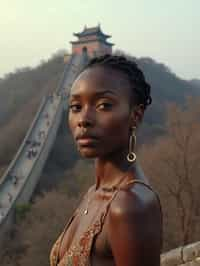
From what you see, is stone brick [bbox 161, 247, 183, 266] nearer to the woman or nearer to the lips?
the woman

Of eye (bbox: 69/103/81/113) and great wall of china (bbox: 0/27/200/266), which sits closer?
eye (bbox: 69/103/81/113)

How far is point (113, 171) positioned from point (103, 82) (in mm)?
255

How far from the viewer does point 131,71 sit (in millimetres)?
1276

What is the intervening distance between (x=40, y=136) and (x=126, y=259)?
2248cm

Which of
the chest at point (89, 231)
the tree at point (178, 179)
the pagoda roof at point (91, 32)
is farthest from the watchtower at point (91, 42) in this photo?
the chest at point (89, 231)

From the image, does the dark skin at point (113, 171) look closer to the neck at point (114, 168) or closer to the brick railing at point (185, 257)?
the neck at point (114, 168)

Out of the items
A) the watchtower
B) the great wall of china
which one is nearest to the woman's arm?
the great wall of china

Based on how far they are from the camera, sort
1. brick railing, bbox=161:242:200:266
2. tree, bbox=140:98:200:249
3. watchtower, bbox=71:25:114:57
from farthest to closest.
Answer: watchtower, bbox=71:25:114:57 < tree, bbox=140:98:200:249 < brick railing, bbox=161:242:200:266

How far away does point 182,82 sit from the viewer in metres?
43.5

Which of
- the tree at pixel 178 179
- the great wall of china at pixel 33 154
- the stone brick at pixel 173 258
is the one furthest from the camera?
the great wall of china at pixel 33 154

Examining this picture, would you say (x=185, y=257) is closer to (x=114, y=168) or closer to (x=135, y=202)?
(x=114, y=168)

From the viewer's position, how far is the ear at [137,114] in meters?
1.25

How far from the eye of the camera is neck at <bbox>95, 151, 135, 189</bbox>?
4.18 ft

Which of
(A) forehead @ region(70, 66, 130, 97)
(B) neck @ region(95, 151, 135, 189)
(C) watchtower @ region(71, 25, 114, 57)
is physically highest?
(C) watchtower @ region(71, 25, 114, 57)
